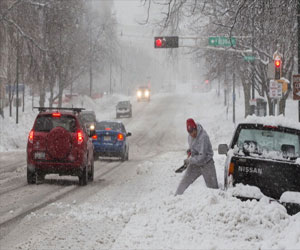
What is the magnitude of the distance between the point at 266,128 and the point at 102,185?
6.27 m

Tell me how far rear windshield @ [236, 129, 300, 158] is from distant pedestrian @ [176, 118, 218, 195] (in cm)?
106

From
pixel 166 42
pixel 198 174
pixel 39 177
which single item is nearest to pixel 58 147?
pixel 39 177

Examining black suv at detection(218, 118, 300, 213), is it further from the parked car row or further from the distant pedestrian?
the parked car row

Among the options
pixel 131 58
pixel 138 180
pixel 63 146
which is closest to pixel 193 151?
pixel 63 146

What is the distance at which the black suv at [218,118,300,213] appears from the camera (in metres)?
8.78

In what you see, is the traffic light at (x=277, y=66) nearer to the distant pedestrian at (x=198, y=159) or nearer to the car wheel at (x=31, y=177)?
the car wheel at (x=31, y=177)

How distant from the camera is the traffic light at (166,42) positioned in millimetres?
26141

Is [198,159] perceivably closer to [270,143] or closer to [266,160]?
[270,143]

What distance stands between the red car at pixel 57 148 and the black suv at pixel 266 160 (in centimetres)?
540

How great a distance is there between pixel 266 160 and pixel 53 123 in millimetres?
6976

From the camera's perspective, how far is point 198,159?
10.5 metres

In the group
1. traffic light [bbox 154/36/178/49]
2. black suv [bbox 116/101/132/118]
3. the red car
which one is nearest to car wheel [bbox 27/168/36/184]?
the red car

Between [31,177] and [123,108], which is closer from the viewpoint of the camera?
[31,177]

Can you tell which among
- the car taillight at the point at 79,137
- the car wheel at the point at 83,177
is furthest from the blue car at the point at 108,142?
the car taillight at the point at 79,137
